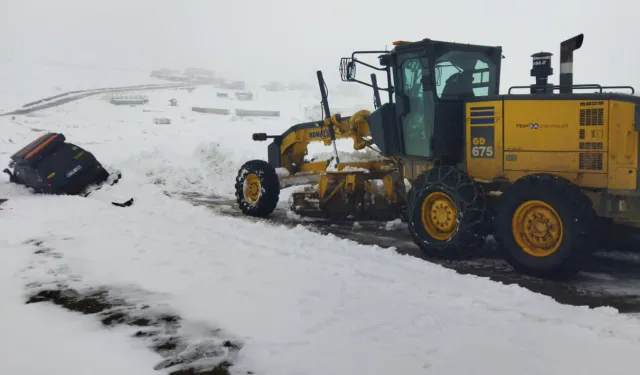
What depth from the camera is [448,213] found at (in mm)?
7281

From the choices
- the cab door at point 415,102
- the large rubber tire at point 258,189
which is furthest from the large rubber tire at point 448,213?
the large rubber tire at point 258,189

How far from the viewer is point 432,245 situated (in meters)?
7.18

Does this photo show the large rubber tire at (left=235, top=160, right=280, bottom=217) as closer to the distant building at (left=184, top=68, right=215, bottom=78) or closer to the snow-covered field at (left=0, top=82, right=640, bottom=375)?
the snow-covered field at (left=0, top=82, right=640, bottom=375)

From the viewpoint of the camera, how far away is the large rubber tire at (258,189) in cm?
1038

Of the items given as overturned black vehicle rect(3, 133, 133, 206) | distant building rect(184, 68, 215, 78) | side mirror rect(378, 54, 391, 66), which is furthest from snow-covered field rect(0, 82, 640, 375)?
distant building rect(184, 68, 215, 78)

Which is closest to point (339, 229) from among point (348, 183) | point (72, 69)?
point (348, 183)

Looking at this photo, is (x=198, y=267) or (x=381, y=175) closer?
(x=198, y=267)

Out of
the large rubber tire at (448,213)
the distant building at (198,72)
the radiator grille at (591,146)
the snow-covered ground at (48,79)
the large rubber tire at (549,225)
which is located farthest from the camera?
the distant building at (198,72)

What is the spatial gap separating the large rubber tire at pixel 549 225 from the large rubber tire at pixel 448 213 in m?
0.34

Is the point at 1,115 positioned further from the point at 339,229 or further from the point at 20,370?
the point at 20,370

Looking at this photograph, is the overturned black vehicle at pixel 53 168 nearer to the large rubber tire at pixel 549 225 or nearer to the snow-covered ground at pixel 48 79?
the large rubber tire at pixel 549 225

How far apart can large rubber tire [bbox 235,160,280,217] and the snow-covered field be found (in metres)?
0.93

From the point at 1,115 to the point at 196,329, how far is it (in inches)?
1220

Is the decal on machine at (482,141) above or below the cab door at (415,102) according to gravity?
below
